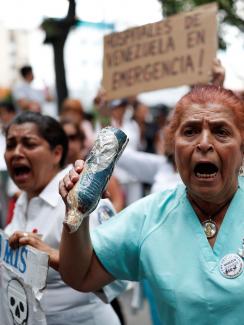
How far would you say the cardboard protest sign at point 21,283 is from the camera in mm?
2125

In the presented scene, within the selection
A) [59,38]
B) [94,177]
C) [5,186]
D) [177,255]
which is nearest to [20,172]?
[94,177]

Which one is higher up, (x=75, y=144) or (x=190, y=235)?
(x=75, y=144)

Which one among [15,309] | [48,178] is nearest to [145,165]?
[48,178]

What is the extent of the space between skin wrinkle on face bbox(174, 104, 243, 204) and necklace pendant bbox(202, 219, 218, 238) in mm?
72

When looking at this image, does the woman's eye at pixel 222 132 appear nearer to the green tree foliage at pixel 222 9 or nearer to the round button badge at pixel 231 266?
the round button badge at pixel 231 266

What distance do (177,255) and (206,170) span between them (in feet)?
0.90

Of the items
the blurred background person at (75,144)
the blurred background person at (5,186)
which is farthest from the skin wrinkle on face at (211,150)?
the blurred background person at (5,186)

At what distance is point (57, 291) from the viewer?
8.32 feet

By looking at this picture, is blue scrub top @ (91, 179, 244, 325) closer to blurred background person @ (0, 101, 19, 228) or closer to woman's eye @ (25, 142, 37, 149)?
woman's eye @ (25, 142, 37, 149)

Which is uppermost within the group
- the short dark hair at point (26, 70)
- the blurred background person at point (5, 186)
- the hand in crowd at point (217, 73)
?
the short dark hair at point (26, 70)

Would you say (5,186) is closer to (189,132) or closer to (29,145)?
(29,145)

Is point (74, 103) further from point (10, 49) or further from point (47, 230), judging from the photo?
point (10, 49)

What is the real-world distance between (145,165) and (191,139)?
270cm

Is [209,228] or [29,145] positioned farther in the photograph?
[29,145]
